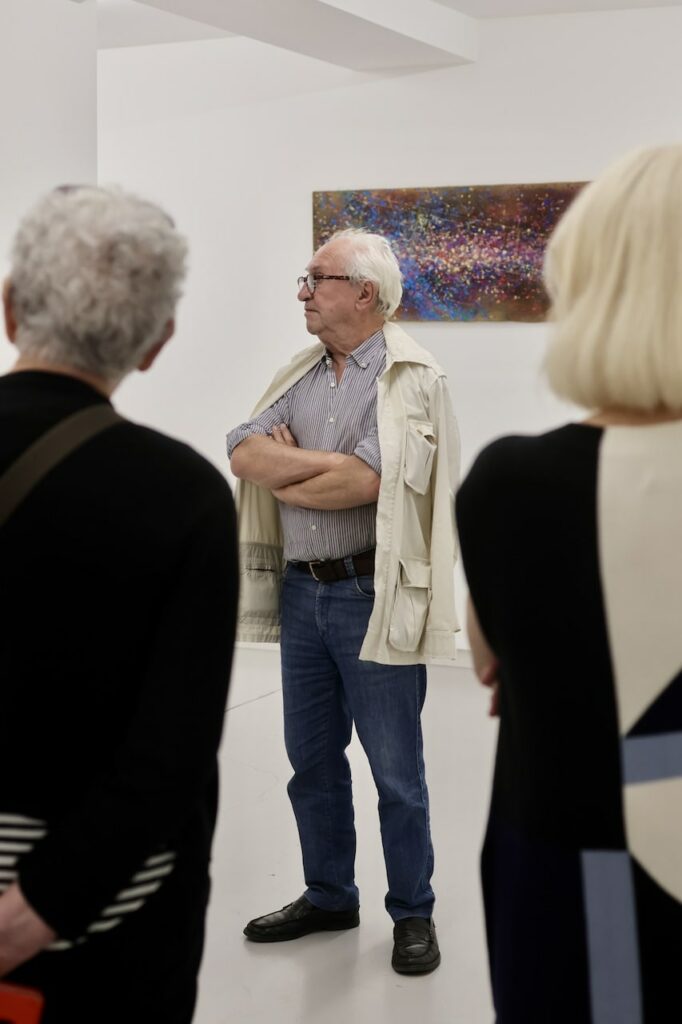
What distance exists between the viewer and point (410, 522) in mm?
3246

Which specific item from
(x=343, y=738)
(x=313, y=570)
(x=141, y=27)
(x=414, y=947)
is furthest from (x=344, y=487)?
(x=141, y=27)

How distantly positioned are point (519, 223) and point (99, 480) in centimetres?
596

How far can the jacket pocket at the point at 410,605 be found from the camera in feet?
10.4

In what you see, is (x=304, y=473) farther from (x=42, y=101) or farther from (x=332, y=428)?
(x=42, y=101)

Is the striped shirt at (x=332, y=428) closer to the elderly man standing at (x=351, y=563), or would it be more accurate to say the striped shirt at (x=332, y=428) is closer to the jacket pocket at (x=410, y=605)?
the elderly man standing at (x=351, y=563)

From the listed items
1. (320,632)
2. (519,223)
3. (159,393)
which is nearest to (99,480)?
(320,632)

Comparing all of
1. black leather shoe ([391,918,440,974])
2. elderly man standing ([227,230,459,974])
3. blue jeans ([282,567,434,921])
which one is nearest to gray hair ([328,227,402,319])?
elderly man standing ([227,230,459,974])

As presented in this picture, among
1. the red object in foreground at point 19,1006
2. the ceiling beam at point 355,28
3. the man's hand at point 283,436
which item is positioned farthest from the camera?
the ceiling beam at point 355,28

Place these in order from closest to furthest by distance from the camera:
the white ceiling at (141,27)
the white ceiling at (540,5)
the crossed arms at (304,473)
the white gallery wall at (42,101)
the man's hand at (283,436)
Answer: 1. the crossed arms at (304,473)
2. the man's hand at (283,436)
3. the white gallery wall at (42,101)
4. the white ceiling at (540,5)
5. the white ceiling at (141,27)

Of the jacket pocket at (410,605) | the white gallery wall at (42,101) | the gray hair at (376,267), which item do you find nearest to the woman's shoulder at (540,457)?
the jacket pocket at (410,605)

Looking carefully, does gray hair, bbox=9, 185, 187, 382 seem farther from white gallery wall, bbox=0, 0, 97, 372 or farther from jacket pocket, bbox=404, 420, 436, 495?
white gallery wall, bbox=0, 0, 97, 372

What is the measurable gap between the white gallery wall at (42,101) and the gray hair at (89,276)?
10.7 ft

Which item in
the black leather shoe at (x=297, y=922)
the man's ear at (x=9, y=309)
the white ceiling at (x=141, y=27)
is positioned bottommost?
the black leather shoe at (x=297, y=922)

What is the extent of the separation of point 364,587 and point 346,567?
0.07 meters
